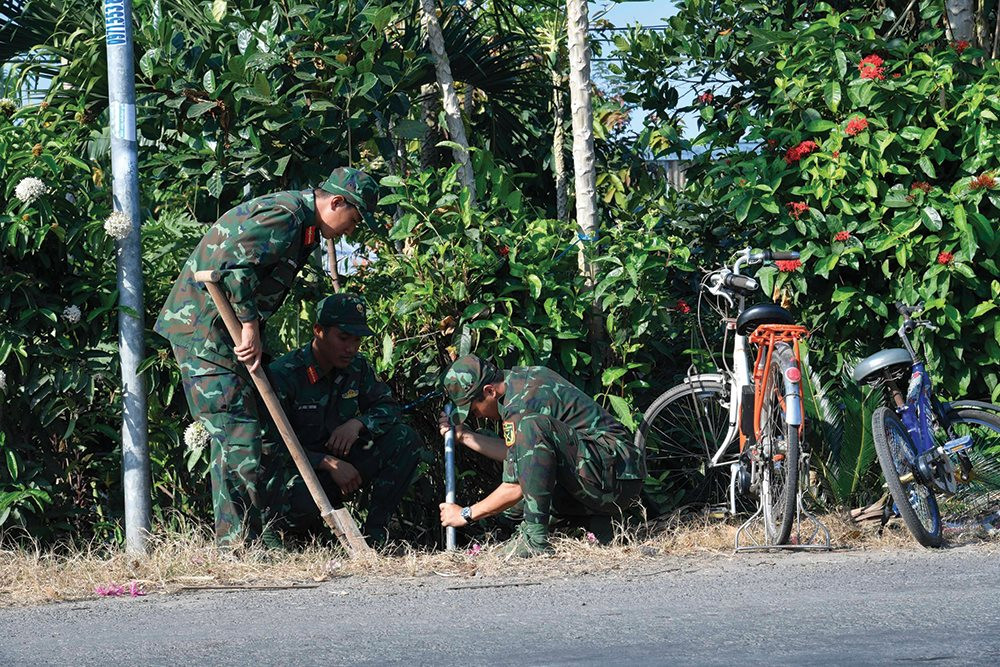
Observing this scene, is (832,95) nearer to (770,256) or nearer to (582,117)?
(770,256)

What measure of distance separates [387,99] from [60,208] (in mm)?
1815

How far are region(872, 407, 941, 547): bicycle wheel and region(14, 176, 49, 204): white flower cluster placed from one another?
3.99 metres

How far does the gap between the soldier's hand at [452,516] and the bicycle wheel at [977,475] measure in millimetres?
2478

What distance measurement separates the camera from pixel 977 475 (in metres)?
6.89

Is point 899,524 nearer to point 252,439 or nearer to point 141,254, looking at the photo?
point 252,439

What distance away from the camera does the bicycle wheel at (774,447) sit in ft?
21.2

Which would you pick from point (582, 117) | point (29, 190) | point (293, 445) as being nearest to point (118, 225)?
point (29, 190)

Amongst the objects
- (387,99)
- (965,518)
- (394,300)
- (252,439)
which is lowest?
(965,518)

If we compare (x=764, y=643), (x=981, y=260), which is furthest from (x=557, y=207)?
(x=764, y=643)

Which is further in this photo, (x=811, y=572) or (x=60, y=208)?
(x=60, y=208)

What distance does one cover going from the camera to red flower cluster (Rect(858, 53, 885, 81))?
7.31 metres

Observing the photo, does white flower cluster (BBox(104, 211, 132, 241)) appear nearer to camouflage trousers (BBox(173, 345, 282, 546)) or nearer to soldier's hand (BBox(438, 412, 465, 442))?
camouflage trousers (BBox(173, 345, 282, 546))

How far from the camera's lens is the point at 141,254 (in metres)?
6.63

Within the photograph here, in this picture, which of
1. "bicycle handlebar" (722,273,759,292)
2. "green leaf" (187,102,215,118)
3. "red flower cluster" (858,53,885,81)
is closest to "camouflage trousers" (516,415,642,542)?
"bicycle handlebar" (722,273,759,292)
